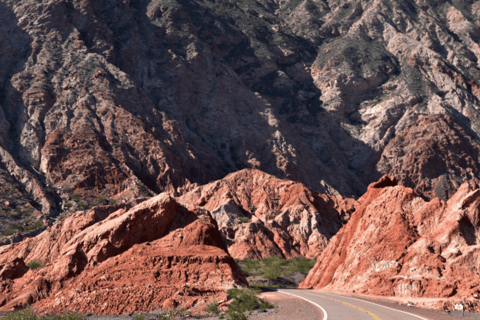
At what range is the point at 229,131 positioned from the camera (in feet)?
390

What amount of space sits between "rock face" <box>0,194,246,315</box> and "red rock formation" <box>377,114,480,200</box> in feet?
293

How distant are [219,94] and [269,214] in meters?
45.3

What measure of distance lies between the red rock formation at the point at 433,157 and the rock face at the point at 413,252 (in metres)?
76.6

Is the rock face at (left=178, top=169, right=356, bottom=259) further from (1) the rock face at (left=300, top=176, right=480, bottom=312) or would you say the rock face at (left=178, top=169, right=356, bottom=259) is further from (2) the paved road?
(2) the paved road

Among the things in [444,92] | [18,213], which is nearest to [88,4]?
[18,213]

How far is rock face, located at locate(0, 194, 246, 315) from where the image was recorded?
90.6 ft

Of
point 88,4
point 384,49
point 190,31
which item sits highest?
point 88,4

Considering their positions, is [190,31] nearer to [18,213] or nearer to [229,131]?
[229,131]

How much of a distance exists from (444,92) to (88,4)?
96586mm

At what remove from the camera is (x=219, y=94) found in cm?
12612

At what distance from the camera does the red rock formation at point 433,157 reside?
4513 inches

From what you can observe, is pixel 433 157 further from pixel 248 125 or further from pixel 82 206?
pixel 82 206

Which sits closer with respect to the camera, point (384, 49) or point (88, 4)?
point (88, 4)

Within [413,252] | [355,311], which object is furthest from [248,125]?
[355,311]
